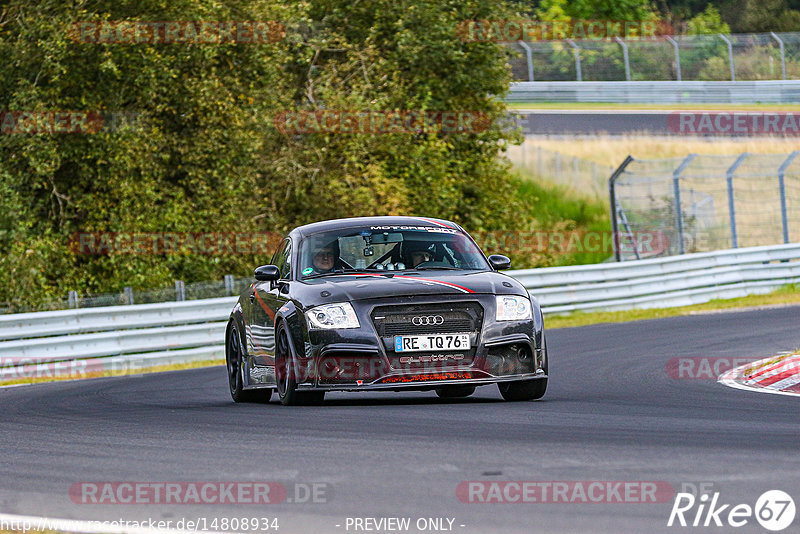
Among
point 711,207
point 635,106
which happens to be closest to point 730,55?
point 635,106

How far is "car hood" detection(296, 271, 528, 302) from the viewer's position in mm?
10406

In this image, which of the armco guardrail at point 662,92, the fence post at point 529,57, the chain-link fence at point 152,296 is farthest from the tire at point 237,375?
the fence post at point 529,57

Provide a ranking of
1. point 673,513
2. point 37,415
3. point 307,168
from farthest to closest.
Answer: point 307,168 < point 37,415 < point 673,513

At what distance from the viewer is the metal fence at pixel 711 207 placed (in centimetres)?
2903

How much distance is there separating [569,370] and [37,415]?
5.54 metres

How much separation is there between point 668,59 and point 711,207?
15137 millimetres

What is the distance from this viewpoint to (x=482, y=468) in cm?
697

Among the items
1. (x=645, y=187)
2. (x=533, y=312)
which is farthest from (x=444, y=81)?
(x=533, y=312)

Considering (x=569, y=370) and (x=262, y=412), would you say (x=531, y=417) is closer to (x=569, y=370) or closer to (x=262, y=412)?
(x=262, y=412)

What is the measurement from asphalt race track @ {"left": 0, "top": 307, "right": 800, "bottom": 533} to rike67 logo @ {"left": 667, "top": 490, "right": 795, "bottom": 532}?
51 millimetres

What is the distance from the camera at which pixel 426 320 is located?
10312 millimetres

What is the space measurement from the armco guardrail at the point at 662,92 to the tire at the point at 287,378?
119 feet

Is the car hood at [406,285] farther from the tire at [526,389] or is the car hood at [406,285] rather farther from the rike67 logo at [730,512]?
the rike67 logo at [730,512]

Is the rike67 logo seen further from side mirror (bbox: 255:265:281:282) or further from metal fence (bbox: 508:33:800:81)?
metal fence (bbox: 508:33:800:81)
